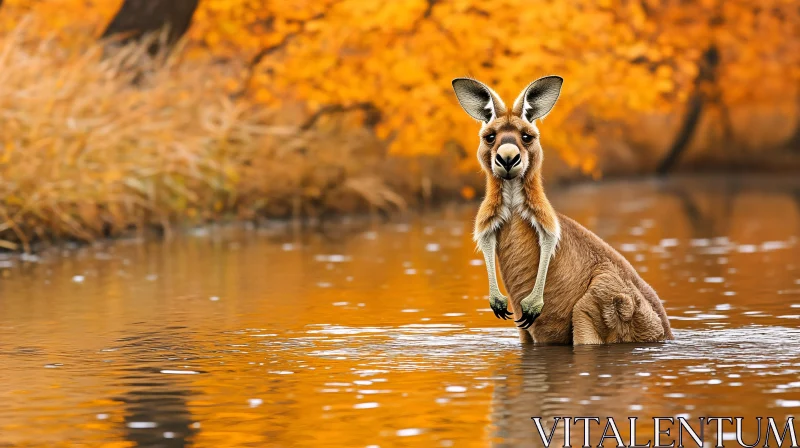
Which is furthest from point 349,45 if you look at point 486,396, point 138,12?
point 486,396

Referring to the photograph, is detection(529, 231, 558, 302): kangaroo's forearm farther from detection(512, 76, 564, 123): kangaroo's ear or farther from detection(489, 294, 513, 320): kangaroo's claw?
detection(512, 76, 564, 123): kangaroo's ear

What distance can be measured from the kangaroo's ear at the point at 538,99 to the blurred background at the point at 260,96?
13.1m

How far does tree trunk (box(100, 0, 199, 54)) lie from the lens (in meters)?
30.3

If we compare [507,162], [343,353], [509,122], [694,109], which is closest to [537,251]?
[507,162]

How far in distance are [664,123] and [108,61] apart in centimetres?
3167

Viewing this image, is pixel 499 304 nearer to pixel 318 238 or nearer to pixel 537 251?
pixel 537 251

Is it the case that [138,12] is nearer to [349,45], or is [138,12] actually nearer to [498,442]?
[349,45]

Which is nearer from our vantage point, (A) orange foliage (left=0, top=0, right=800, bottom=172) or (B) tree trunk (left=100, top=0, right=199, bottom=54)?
(B) tree trunk (left=100, top=0, right=199, bottom=54)

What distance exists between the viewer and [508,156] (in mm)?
12250

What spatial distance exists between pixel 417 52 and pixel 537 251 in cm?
1883

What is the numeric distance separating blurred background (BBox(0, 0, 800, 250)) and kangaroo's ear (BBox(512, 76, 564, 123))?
13057mm

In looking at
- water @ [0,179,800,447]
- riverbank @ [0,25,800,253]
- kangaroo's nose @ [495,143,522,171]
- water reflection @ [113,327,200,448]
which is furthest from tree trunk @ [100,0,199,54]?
kangaroo's nose @ [495,143,522,171]

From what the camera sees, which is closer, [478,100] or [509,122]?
[509,122]

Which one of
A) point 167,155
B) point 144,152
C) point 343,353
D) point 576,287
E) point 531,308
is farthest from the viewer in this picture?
point 167,155
